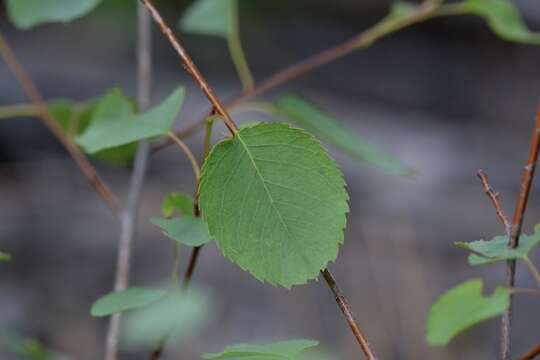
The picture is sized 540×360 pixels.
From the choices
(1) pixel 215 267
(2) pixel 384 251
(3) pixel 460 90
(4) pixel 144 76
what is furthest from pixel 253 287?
(3) pixel 460 90

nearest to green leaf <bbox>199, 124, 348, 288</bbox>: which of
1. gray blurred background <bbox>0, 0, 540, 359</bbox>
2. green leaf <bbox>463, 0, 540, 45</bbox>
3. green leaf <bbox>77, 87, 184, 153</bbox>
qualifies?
green leaf <bbox>77, 87, 184, 153</bbox>

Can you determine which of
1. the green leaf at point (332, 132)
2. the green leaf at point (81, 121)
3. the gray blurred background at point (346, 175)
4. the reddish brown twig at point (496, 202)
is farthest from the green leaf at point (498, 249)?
the gray blurred background at point (346, 175)

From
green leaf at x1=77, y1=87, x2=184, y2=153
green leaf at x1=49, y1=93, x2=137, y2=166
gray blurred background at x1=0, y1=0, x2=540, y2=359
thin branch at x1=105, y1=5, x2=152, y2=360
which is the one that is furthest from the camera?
gray blurred background at x1=0, y1=0, x2=540, y2=359

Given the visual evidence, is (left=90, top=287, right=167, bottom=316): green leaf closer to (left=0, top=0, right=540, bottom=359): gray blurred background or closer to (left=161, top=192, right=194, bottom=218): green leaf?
(left=161, top=192, right=194, bottom=218): green leaf

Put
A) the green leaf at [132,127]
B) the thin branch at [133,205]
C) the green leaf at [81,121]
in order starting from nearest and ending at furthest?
the green leaf at [132,127] < the thin branch at [133,205] < the green leaf at [81,121]

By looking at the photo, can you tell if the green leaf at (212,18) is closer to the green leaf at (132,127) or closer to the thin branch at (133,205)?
the thin branch at (133,205)

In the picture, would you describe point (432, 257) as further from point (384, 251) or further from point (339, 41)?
point (339, 41)
